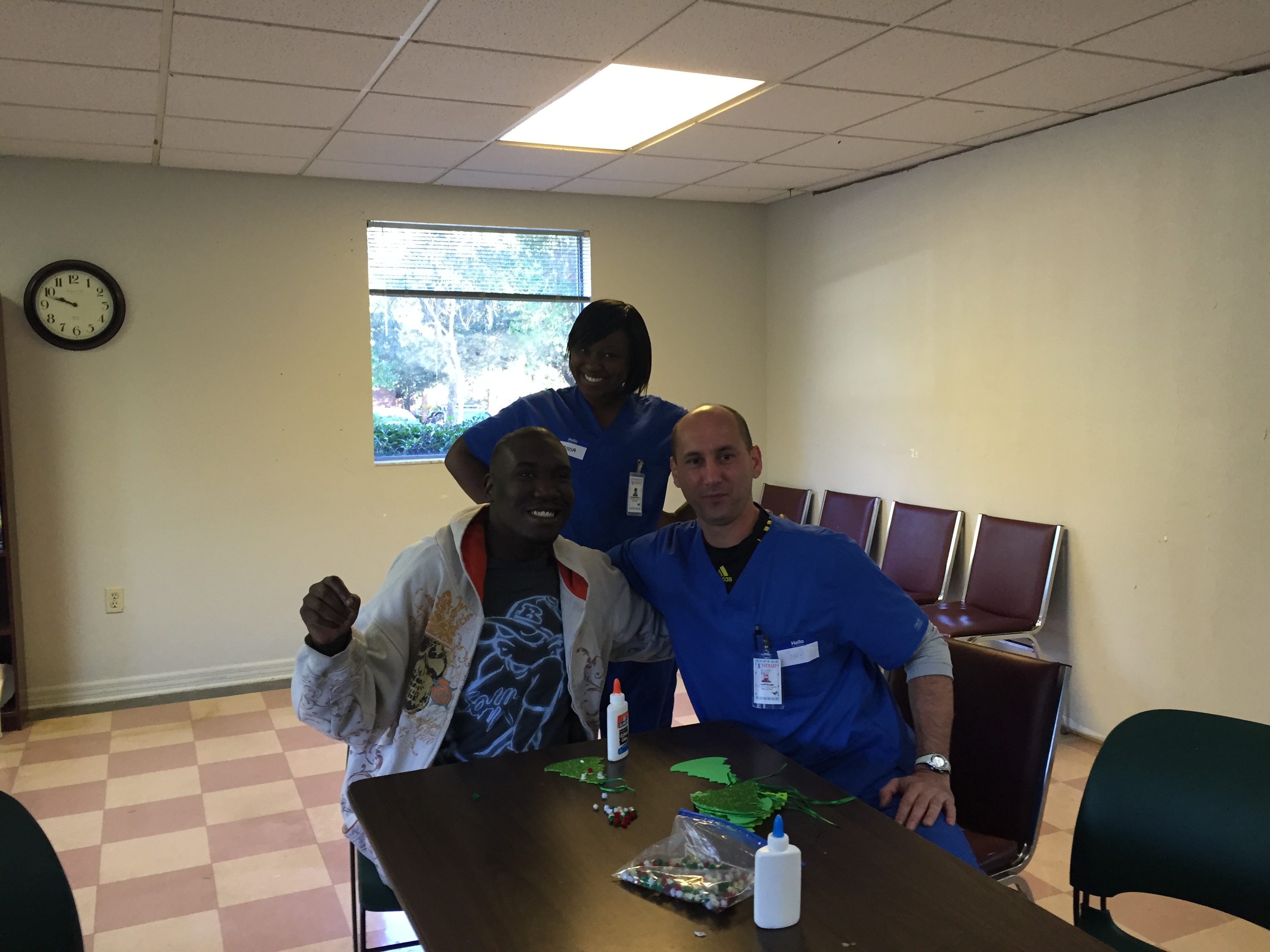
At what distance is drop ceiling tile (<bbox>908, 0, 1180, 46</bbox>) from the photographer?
9.05ft

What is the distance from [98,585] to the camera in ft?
16.2

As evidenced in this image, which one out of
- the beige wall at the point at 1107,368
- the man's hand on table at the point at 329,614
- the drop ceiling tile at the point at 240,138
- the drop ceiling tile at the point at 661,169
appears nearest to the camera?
the man's hand on table at the point at 329,614

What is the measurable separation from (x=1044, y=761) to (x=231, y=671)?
4.37 m

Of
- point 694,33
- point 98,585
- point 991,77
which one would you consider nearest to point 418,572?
point 694,33

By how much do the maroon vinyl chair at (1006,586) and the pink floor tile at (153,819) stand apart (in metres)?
3.04

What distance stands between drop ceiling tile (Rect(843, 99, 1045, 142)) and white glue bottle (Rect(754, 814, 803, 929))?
10.6 ft

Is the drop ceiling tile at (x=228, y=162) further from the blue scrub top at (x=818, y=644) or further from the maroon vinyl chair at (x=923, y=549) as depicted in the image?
the blue scrub top at (x=818, y=644)

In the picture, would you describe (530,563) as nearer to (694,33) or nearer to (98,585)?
(694,33)

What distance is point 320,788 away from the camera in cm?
385

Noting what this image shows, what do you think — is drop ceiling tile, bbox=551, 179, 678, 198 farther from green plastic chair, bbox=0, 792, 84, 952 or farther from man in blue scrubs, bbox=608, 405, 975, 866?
green plastic chair, bbox=0, 792, 84, 952

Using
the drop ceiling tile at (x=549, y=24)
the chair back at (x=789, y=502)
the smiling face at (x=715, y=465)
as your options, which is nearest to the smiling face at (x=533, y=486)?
the smiling face at (x=715, y=465)

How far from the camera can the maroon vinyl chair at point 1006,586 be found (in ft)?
13.9

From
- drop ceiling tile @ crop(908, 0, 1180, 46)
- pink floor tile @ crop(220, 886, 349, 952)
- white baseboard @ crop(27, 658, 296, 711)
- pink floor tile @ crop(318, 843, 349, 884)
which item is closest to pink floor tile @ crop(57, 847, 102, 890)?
pink floor tile @ crop(220, 886, 349, 952)

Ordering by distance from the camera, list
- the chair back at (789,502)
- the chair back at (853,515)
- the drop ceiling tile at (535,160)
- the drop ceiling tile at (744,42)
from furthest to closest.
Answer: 1. the chair back at (789,502)
2. the chair back at (853,515)
3. the drop ceiling tile at (535,160)
4. the drop ceiling tile at (744,42)
